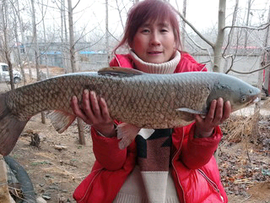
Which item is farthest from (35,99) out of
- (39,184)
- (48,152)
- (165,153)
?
(48,152)

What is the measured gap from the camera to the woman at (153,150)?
1620mm

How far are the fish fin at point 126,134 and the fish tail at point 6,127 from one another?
0.73m

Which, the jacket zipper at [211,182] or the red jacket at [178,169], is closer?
the red jacket at [178,169]

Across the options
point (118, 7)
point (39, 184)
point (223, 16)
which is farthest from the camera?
point (118, 7)

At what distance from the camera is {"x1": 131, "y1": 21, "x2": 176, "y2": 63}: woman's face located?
175 cm

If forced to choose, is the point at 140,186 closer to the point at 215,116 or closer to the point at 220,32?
the point at 215,116

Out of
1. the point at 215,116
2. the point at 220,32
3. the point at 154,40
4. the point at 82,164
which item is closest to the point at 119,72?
the point at 154,40

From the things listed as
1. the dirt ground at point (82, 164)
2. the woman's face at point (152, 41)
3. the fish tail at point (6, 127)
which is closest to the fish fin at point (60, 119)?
the fish tail at point (6, 127)

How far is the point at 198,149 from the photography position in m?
1.62

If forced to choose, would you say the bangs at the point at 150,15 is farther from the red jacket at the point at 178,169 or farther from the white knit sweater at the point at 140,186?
the red jacket at the point at 178,169

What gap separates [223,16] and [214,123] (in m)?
2.61

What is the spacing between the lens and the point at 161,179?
166 centimetres

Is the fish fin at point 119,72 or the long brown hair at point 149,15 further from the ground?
the long brown hair at point 149,15

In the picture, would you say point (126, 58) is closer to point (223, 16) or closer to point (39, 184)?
point (223, 16)
